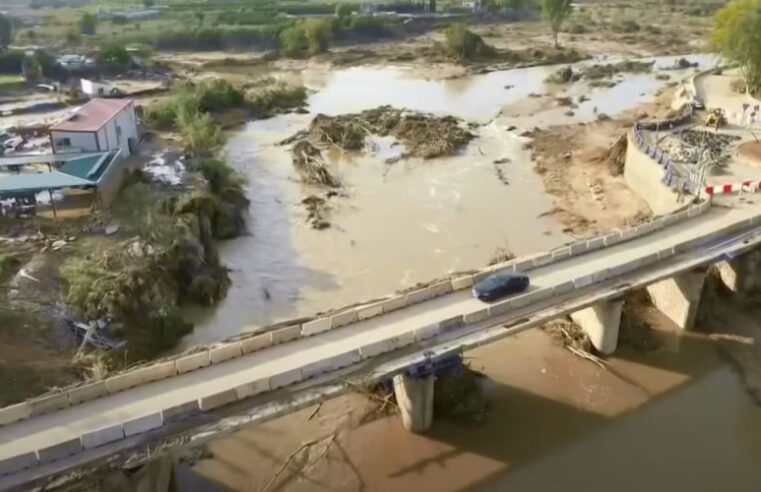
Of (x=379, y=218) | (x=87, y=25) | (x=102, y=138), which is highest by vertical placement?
(x=102, y=138)

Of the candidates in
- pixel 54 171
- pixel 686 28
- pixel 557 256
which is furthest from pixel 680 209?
pixel 686 28

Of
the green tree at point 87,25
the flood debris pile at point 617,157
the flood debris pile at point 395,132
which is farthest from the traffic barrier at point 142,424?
the green tree at point 87,25

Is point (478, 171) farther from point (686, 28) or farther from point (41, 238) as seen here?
point (686, 28)

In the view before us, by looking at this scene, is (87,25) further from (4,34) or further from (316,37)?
(316,37)

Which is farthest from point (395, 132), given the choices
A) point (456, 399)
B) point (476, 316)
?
point (456, 399)

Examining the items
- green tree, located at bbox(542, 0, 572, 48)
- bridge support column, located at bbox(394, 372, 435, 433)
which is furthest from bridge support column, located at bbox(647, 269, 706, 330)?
green tree, located at bbox(542, 0, 572, 48)

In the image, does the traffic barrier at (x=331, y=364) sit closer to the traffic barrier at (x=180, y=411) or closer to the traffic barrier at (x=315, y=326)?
the traffic barrier at (x=315, y=326)

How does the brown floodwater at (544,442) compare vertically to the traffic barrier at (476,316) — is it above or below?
below

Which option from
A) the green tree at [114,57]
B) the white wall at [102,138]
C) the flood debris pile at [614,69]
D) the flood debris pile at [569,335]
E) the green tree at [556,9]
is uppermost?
the green tree at [556,9]
